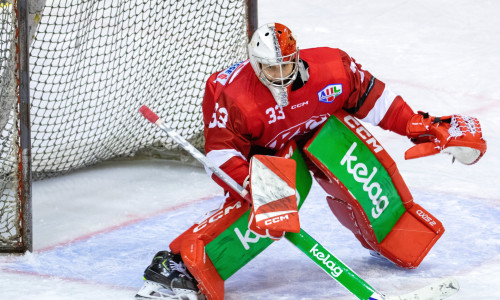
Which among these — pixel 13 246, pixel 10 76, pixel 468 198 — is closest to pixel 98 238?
pixel 13 246

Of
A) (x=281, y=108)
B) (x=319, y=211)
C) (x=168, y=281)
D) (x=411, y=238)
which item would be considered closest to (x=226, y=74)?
(x=281, y=108)

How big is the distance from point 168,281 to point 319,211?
1122mm

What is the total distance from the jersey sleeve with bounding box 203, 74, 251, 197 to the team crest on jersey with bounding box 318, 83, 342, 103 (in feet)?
0.92

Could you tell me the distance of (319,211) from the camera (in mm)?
4195

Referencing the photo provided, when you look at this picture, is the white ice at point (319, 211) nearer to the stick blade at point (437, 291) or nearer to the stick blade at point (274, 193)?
the stick blade at point (437, 291)

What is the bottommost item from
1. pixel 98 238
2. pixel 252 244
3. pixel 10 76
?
pixel 98 238

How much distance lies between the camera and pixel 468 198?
427 cm

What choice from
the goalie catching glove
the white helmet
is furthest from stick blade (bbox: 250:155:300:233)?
the goalie catching glove

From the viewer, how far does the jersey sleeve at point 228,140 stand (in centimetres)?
316

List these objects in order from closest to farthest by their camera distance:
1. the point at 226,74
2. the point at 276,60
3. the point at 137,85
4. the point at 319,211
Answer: the point at 276,60
the point at 226,74
the point at 319,211
the point at 137,85

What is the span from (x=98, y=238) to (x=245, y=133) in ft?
3.29

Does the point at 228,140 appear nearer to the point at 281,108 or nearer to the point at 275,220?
the point at 281,108

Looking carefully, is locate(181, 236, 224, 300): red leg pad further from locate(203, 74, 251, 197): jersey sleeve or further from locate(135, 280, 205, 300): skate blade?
locate(203, 74, 251, 197): jersey sleeve

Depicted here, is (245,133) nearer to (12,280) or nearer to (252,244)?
(252,244)
